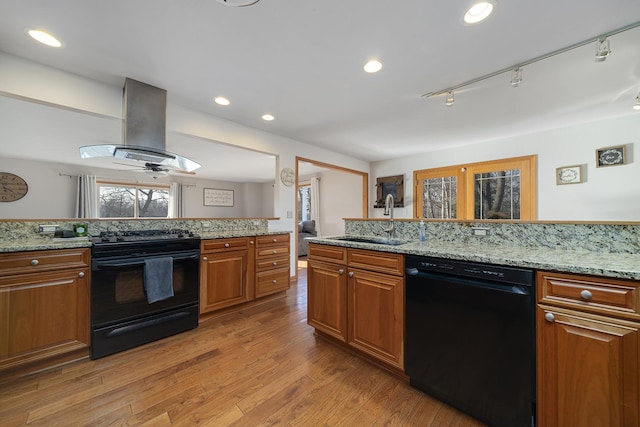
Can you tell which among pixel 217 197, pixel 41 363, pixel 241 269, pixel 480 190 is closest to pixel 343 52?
pixel 241 269

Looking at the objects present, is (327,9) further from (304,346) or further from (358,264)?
(304,346)

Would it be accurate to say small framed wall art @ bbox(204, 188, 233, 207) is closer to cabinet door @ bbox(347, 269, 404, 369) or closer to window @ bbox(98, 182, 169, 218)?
window @ bbox(98, 182, 169, 218)

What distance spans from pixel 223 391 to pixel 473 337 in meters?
1.49

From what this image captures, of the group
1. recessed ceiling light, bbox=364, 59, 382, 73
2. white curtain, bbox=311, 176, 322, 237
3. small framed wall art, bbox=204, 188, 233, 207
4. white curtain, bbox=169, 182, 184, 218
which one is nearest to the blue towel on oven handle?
recessed ceiling light, bbox=364, 59, 382, 73

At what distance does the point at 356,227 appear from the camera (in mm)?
2434

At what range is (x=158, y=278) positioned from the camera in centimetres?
206

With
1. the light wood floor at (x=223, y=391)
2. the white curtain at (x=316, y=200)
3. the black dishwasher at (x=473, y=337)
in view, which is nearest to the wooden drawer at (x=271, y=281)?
the light wood floor at (x=223, y=391)

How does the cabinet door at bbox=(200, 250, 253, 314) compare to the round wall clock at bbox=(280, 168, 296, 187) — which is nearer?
the cabinet door at bbox=(200, 250, 253, 314)

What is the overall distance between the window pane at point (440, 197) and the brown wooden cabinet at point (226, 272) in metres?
3.83

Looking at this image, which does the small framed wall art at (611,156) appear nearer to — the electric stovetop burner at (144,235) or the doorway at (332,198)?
the doorway at (332,198)

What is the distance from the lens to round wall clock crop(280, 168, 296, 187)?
383 cm

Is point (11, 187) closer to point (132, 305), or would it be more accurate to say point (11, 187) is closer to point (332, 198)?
point (132, 305)

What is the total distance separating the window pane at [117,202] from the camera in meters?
6.42

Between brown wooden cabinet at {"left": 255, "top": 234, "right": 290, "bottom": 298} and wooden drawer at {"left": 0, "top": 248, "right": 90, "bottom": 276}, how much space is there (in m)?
1.50
